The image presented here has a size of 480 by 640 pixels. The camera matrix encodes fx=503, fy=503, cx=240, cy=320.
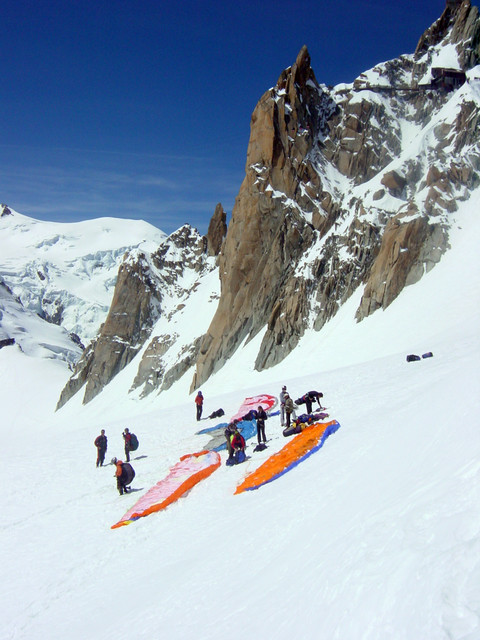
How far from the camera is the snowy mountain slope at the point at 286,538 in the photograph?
5.08 metres

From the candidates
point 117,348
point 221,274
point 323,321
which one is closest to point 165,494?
point 323,321

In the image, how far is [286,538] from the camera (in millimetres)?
8391

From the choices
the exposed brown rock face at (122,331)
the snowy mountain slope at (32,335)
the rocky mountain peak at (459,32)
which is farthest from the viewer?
the snowy mountain slope at (32,335)

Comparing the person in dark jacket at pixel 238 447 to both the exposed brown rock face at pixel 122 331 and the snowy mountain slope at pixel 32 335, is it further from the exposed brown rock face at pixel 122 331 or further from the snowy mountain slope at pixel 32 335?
the snowy mountain slope at pixel 32 335

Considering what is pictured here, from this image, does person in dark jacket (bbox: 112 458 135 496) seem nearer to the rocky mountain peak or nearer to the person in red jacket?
the person in red jacket

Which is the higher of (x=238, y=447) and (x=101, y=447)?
(x=101, y=447)

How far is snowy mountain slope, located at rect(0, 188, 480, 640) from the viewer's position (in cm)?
508

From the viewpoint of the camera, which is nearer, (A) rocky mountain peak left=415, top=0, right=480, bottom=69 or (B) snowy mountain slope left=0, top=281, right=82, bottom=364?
(A) rocky mountain peak left=415, top=0, right=480, bottom=69

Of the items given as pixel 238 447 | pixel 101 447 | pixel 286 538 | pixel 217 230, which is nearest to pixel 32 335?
pixel 217 230

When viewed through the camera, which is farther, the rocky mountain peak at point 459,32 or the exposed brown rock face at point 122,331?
the exposed brown rock face at point 122,331

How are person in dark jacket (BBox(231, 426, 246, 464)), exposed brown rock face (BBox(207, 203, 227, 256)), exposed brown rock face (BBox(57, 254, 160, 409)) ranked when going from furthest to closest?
exposed brown rock face (BBox(207, 203, 227, 256)) < exposed brown rock face (BBox(57, 254, 160, 409)) < person in dark jacket (BBox(231, 426, 246, 464))

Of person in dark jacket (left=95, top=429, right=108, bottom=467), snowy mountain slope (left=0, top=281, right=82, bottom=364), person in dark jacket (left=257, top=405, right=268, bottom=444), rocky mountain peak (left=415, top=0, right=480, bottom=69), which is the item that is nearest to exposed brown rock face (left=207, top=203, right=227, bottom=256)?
rocky mountain peak (left=415, top=0, right=480, bottom=69)

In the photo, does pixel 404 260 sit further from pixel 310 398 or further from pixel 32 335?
pixel 32 335

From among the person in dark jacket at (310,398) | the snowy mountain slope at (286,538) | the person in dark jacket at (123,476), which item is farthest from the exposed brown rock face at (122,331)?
the person in dark jacket at (123,476)
